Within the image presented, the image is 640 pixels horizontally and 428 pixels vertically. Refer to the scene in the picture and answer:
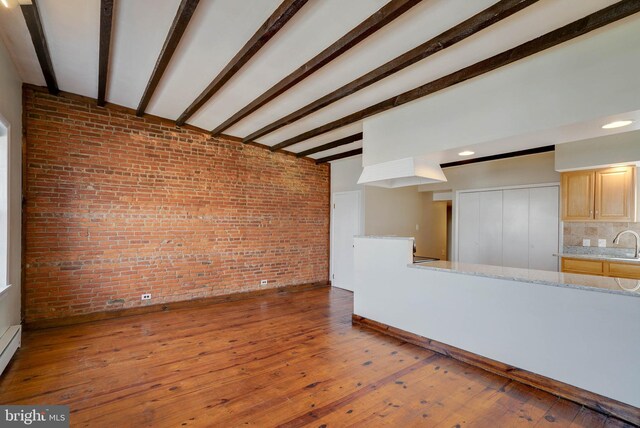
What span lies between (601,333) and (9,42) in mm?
5554

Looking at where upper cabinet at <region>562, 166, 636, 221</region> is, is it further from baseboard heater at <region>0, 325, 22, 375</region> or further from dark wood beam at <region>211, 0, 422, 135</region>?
baseboard heater at <region>0, 325, 22, 375</region>

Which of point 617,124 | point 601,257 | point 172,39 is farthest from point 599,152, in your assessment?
point 172,39

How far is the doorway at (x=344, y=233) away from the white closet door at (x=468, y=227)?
222cm

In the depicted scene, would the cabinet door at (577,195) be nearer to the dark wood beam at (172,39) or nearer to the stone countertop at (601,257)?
the stone countertop at (601,257)

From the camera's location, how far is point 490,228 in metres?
5.66

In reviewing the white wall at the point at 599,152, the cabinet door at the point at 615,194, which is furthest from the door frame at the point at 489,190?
the white wall at the point at 599,152

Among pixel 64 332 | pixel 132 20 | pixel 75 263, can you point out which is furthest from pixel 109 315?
pixel 132 20

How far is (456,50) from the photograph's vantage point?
2.46 meters

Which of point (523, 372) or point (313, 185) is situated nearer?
point (523, 372)

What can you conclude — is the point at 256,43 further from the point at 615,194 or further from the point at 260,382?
the point at 615,194

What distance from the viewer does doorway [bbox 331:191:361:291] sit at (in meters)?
5.91

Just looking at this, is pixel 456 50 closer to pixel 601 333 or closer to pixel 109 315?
pixel 601 333

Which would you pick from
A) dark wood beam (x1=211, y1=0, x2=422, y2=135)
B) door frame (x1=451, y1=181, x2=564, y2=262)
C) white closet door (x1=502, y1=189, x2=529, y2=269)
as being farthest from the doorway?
dark wood beam (x1=211, y1=0, x2=422, y2=135)

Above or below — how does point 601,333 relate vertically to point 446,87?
below
